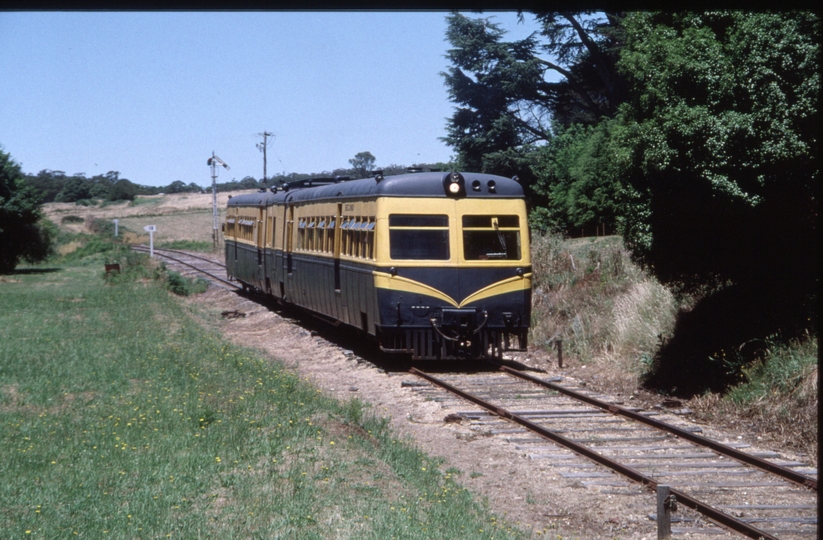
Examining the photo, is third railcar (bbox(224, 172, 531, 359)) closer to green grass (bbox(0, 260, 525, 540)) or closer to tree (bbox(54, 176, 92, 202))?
green grass (bbox(0, 260, 525, 540))

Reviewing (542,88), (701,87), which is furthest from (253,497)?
(542,88)

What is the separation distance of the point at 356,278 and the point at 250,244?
11348 millimetres

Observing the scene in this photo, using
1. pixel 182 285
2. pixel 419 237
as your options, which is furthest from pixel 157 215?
pixel 419 237

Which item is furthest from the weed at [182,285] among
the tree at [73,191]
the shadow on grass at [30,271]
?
the tree at [73,191]

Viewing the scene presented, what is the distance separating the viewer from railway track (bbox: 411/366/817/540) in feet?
24.1

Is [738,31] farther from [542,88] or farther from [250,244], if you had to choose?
[542,88]

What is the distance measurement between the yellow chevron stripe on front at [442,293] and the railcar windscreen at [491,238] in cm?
41

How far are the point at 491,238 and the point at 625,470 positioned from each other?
6806 mm

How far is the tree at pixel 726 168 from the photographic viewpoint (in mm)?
10164

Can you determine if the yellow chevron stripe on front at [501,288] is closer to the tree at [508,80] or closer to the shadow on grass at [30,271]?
the tree at [508,80]

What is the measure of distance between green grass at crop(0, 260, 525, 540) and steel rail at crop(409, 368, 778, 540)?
1.56m

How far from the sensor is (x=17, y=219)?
44.9m

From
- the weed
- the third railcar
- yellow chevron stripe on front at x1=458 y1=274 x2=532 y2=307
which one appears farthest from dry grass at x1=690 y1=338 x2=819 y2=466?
the weed

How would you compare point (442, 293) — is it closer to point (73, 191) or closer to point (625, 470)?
point (625, 470)
